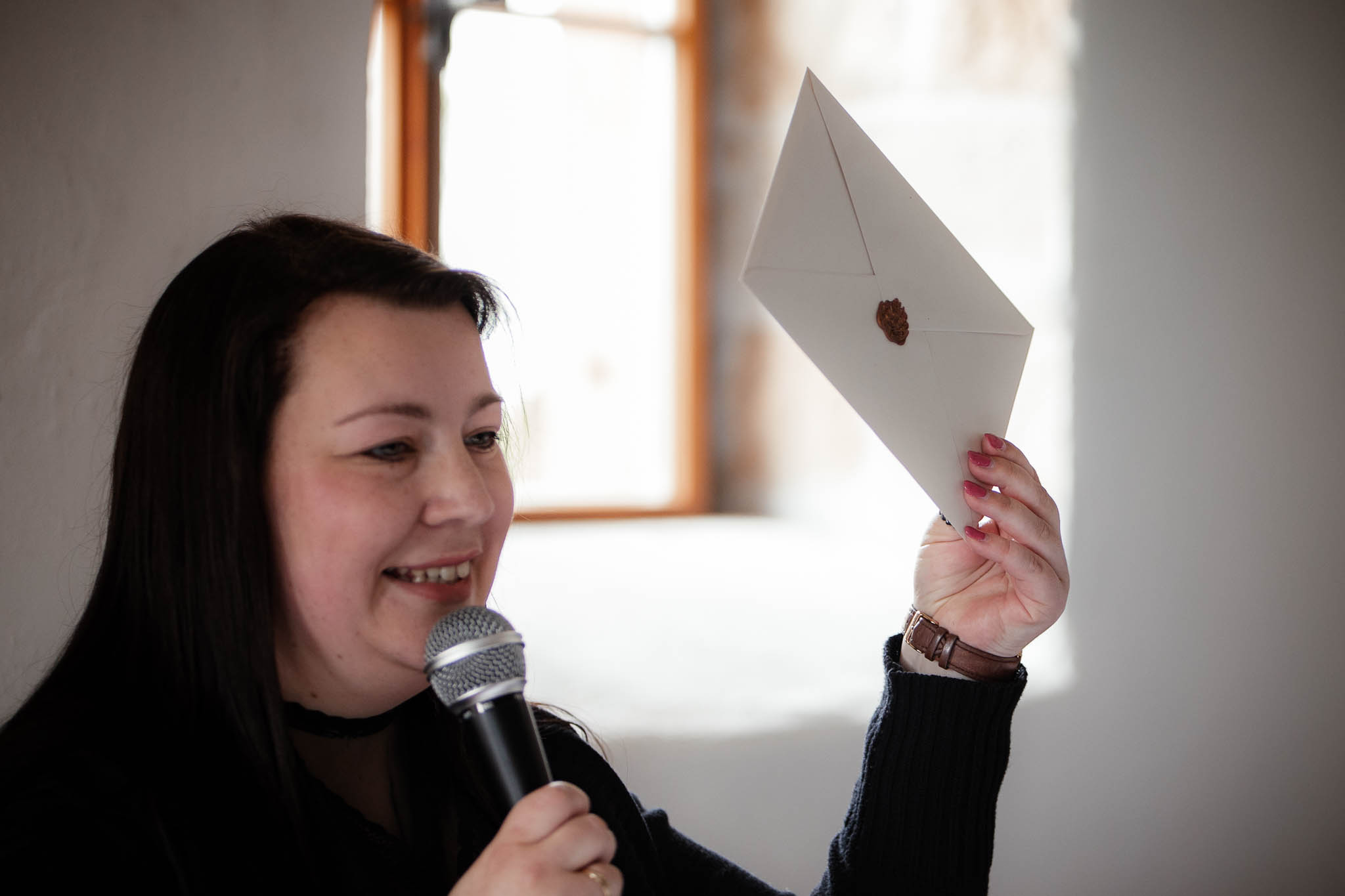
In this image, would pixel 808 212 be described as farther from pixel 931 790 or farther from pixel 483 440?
pixel 931 790

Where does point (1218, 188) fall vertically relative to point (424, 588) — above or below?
above

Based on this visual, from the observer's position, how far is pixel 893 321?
96 cm

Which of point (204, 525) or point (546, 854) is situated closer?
point (546, 854)

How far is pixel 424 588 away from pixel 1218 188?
1914 mm

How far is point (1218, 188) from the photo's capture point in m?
2.04

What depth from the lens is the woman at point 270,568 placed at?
0.76 metres

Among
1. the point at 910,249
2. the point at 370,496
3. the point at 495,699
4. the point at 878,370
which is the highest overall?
the point at 910,249

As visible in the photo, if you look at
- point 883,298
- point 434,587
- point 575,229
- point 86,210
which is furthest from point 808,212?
point 575,229

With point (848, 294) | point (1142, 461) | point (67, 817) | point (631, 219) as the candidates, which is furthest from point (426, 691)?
point (631, 219)

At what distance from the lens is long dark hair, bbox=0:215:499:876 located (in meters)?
0.82

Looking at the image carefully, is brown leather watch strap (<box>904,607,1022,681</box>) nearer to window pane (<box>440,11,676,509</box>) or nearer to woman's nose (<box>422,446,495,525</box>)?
woman's nose (<box>422,446,495,525</box>)

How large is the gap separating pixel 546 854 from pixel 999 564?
68cm

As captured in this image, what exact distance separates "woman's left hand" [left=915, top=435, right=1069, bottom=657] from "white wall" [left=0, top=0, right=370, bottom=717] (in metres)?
1.01

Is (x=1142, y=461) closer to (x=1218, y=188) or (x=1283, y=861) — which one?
(x=1218, y=188)
